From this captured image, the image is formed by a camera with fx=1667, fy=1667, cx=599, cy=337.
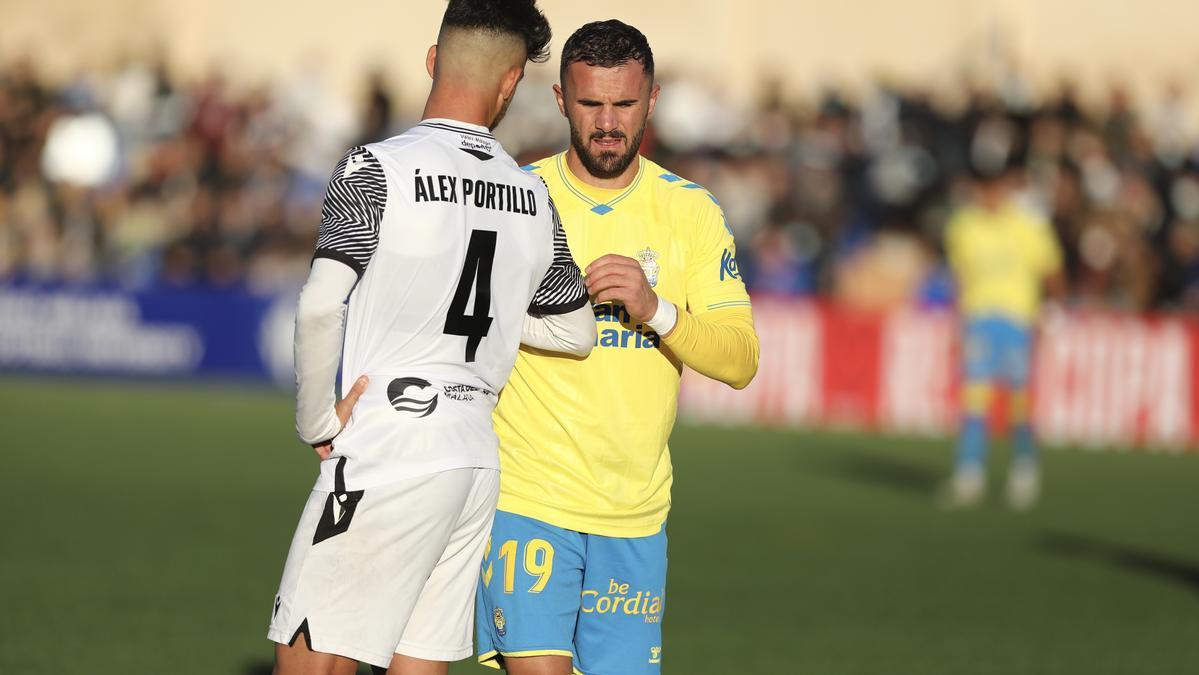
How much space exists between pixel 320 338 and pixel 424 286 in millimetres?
321

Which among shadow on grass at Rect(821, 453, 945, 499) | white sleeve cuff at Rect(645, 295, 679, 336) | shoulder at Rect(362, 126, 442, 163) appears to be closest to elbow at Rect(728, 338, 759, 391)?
white sleeve cuff at Rect(645, 295, 679, 336)

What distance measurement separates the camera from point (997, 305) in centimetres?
1401

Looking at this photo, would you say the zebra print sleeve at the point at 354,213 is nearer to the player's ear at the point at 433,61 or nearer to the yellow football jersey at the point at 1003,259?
the player's ear at the point at 433,61

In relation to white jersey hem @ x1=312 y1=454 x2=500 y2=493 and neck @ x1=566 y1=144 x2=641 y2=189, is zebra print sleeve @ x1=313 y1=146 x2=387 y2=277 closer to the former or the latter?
white jersey hem @ x1=312 y1=454 x2=500 y2=493

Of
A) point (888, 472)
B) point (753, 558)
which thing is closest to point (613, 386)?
point (753, 558)

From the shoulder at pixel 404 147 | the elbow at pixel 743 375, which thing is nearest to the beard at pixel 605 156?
the elbow at pixel 743 375

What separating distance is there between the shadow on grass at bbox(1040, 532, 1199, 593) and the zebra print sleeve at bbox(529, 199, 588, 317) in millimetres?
6906

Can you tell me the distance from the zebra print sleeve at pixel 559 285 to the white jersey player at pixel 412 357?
93mm

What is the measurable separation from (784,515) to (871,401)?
6.98m

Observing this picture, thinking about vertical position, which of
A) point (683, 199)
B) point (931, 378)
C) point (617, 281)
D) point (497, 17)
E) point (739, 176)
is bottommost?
point (931, 378)

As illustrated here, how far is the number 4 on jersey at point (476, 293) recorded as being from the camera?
14.4 ft

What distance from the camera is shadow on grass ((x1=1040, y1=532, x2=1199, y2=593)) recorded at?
1085 centimetres

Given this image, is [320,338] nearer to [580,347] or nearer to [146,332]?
[580,347]

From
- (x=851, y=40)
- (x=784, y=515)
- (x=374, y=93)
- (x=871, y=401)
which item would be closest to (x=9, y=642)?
(x=784, y=515)
